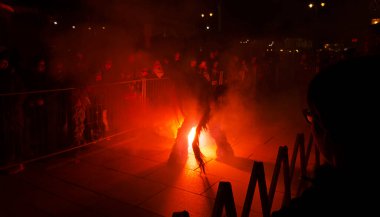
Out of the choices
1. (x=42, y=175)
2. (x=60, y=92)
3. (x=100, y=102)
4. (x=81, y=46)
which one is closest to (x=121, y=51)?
(x=81, y=46)

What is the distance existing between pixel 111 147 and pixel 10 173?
1.79m

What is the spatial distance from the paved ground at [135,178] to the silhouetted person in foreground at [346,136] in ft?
9.70

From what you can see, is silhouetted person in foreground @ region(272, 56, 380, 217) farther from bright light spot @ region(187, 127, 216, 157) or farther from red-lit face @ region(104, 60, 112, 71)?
red-lit face @ region(104, 60, 112, 71)

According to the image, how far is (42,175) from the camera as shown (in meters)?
4.82

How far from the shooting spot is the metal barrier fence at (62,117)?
480 cm

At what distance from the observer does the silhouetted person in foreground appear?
35.7 inches

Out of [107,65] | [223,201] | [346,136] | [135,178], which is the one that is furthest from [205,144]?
[346,136]

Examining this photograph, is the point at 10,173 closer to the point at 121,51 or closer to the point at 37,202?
the point at 37,202

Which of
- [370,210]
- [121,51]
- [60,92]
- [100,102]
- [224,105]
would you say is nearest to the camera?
[370,210]

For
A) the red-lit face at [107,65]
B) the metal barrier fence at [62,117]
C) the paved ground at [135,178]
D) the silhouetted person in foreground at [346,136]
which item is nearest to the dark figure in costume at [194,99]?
the paved ground at [135,178]

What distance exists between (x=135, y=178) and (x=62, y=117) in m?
1.73

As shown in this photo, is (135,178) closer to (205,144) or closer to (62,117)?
(62,117)

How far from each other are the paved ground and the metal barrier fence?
0.23 metres

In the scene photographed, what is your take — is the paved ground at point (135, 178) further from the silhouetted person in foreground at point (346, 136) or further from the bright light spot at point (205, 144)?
the silhouetted person in foreground at point (346, 136)
